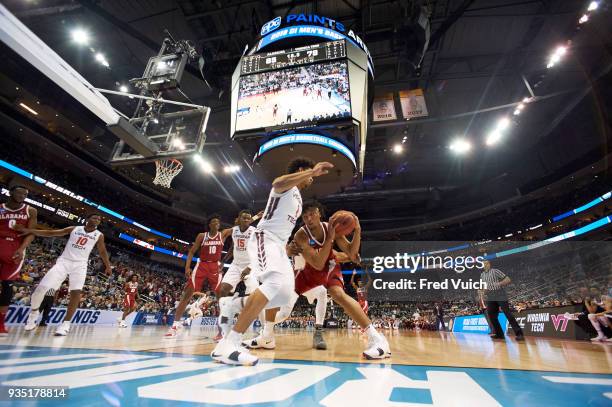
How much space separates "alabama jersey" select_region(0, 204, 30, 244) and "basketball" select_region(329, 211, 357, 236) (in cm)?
499

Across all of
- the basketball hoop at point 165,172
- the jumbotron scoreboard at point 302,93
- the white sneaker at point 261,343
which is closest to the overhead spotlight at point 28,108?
the basketball hoop at point 165,172

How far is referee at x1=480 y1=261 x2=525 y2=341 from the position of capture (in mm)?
7055

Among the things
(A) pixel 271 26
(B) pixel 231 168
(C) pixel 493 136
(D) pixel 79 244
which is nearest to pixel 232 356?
(D) pixel 79 244

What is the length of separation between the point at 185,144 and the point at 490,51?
11790mm

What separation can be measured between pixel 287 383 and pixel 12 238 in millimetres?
5342

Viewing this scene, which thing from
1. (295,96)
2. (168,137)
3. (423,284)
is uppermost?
(295,96)

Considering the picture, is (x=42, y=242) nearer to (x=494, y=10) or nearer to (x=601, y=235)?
(x=494, y=10)

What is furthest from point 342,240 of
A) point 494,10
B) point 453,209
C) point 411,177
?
point 453,209

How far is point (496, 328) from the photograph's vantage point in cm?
745

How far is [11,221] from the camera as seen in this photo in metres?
4.64

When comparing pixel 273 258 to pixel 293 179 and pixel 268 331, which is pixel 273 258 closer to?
pixel 293 179

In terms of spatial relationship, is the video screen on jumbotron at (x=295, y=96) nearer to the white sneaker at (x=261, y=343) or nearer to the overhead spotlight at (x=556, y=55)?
the white sneaker at (x=261, y=343)

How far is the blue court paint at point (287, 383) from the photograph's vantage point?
4.58 ft

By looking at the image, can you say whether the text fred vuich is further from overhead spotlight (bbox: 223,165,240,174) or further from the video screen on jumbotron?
the video screen on jumbotron
